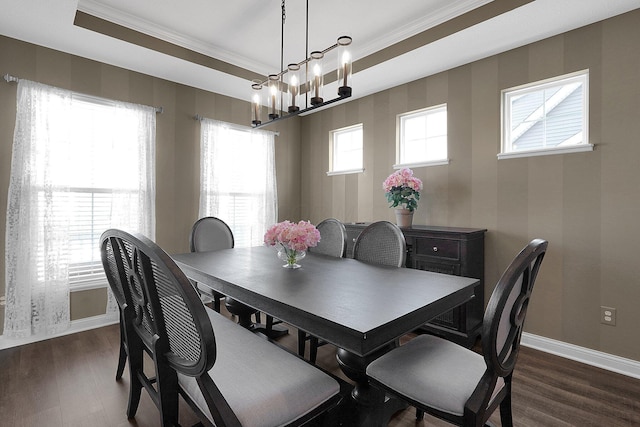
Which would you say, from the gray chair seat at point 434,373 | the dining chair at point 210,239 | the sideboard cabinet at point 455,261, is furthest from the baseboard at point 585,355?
the dining chair at point 210,239

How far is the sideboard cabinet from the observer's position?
Answer: 2.72 m

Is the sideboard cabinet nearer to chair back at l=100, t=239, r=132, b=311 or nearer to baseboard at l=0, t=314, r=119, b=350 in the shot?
chair back at l=100, t=239, r=132, b=311

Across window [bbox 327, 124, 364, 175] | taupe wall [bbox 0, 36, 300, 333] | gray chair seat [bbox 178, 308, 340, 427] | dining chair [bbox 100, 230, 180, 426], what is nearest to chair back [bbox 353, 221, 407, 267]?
gray chair seat [bbox 178, 308, 340, 427]

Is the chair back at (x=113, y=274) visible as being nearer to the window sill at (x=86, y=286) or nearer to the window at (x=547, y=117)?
the window sill at (x=86, y=286)

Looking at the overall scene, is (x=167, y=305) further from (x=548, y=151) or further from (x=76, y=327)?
(x=548, y=151)

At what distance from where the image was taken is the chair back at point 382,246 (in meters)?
2.22

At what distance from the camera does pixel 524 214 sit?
9.21ft

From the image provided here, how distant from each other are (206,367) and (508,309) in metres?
1.03

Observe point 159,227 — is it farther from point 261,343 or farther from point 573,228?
point 573,228

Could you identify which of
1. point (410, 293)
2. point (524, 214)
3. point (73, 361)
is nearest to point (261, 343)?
point (410, 293)

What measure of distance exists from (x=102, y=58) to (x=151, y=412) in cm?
317

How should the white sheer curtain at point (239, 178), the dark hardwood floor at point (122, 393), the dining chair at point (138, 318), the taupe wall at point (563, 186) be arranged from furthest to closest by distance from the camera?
the white sheer curtain at point (239, 178)
the taupe wall at point (563, 186)
the dark hardwood floor at point (122, 393)
the dining chair at point (138, 318)

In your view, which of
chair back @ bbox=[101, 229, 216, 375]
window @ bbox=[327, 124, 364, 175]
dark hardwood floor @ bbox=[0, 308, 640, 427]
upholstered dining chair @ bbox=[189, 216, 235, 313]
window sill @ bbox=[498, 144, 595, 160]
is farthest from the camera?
window @ bbox=[327, 124, 364, 175]

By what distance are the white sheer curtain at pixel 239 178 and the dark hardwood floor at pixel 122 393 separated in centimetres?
195
